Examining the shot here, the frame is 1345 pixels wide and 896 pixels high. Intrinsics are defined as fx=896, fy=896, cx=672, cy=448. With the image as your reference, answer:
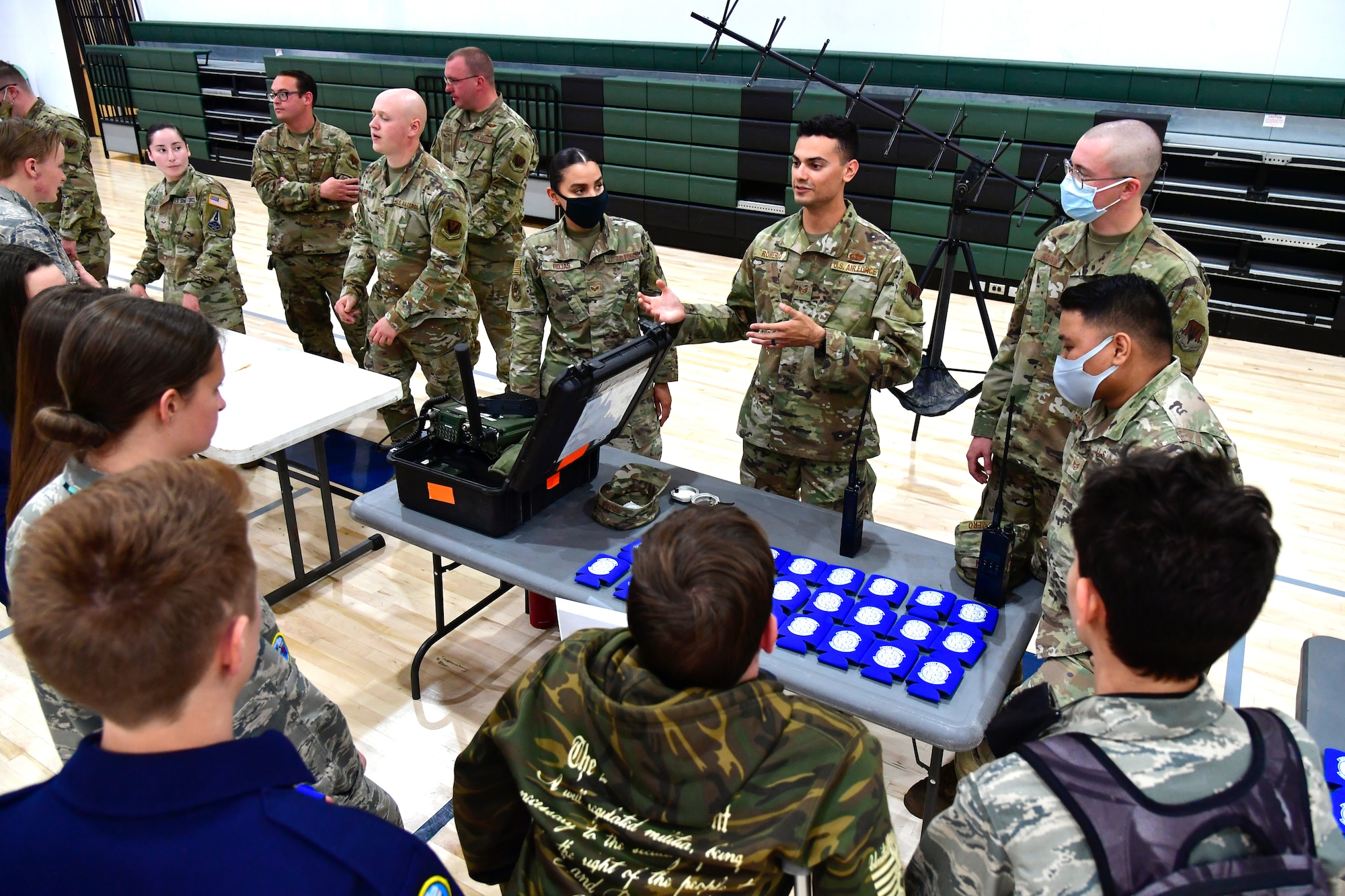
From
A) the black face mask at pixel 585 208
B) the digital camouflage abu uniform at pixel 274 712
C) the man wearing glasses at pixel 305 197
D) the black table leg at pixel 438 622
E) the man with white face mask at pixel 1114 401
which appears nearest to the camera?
the digital camouflage abu uniform at pixel 274 712

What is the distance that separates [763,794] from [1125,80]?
6800 mm

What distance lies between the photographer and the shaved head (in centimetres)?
265

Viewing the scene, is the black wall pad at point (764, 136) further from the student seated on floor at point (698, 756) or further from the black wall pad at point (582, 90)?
the student seated on floor at point (698, 756)

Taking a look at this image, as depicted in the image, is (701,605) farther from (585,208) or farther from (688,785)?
(585,208)

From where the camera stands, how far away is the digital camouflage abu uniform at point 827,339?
2.78 metres

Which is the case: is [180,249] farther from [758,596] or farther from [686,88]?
[686,88]

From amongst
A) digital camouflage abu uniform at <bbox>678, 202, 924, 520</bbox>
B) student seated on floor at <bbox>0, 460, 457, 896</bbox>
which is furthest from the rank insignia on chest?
student seated on floor at <bbox>0, 460, 457, 896</bbox>

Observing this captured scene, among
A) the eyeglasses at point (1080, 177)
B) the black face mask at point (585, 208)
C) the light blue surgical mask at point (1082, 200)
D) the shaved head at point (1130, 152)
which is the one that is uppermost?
the shaved head at point (1130, 152)

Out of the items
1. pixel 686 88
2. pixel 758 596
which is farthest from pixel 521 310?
pixel 686 88

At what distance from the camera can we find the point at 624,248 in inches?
128

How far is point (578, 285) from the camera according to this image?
3219 mm

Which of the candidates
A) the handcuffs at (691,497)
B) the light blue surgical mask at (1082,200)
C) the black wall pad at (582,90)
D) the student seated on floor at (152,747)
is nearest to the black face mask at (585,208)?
the handcuffs at (691,497)

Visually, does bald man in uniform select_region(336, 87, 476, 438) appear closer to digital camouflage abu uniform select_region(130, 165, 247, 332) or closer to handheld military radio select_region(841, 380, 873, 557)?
digital camouflage abu uniform select_region(130, 165, 247, 332)

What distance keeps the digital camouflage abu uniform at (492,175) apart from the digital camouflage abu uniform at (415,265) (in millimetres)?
648
